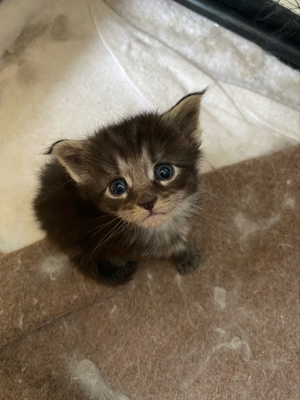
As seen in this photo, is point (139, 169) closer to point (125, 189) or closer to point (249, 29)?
point (125, 189)

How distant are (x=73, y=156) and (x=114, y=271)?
23.8 inches

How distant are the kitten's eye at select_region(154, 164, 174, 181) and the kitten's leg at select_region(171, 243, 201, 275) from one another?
541 mm

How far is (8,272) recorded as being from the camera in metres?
1.70

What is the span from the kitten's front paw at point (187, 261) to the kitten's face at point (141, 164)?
469 mm

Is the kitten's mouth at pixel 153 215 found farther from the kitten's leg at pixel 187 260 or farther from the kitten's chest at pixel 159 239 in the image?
the kitten's leg at pixel 187 260

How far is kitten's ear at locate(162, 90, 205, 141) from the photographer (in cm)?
124

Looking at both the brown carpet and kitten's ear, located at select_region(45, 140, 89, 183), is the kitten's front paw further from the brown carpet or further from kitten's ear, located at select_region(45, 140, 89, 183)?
kitten's ear, located at select_region(45, 140, 89, 183)

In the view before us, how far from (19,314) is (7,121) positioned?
108 centimetres

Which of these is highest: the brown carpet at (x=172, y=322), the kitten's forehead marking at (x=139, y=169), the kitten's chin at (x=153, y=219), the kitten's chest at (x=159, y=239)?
the kitten's forehead marking at (x=139, y=169)

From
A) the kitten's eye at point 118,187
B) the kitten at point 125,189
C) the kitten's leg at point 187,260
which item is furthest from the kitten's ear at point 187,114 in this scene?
the kitten's leg at point 187,260

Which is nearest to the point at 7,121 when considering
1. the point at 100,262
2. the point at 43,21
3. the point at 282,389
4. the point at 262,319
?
the point at 43,21

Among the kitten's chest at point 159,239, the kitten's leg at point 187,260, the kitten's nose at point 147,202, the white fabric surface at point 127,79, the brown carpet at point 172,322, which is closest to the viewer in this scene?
the kitten's nose at point 147,202

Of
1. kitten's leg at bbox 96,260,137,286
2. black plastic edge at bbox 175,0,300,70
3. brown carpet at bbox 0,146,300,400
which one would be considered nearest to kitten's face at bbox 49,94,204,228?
kitten's leg at bbox 96,260,137,286

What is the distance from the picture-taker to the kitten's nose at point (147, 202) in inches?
45.1
